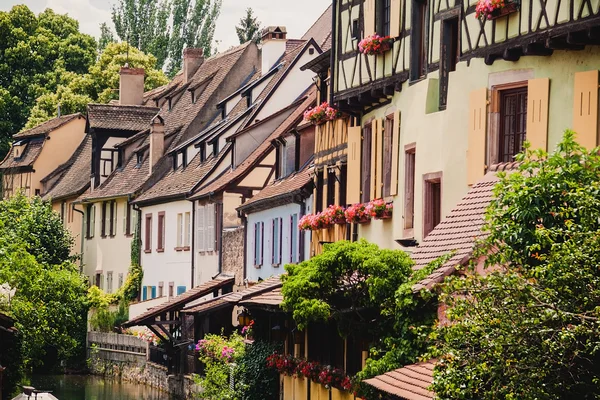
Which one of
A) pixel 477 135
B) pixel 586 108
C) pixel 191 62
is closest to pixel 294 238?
pixel 477 135

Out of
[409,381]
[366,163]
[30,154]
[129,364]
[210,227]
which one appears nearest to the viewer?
[409,381]

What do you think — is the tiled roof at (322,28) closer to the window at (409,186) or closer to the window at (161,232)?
the window at (161,232)

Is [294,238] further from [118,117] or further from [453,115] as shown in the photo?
[118,117]

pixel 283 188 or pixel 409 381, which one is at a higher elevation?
pixel 283 188

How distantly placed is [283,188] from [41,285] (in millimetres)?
15762

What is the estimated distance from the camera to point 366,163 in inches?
1051

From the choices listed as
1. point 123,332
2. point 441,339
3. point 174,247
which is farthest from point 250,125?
point 441,339

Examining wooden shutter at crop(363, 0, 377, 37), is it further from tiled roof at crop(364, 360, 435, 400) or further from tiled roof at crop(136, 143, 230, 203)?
tiled roof at crop(136, 143, 230, 203)

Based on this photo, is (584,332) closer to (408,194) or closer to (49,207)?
(408,194)

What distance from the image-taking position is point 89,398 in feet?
142

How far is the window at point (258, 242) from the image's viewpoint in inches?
1491

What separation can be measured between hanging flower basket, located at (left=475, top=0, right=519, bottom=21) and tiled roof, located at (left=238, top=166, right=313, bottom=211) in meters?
12.5

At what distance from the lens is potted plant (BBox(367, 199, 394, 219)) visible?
24.8 m

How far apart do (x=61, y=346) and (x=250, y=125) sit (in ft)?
39.2
